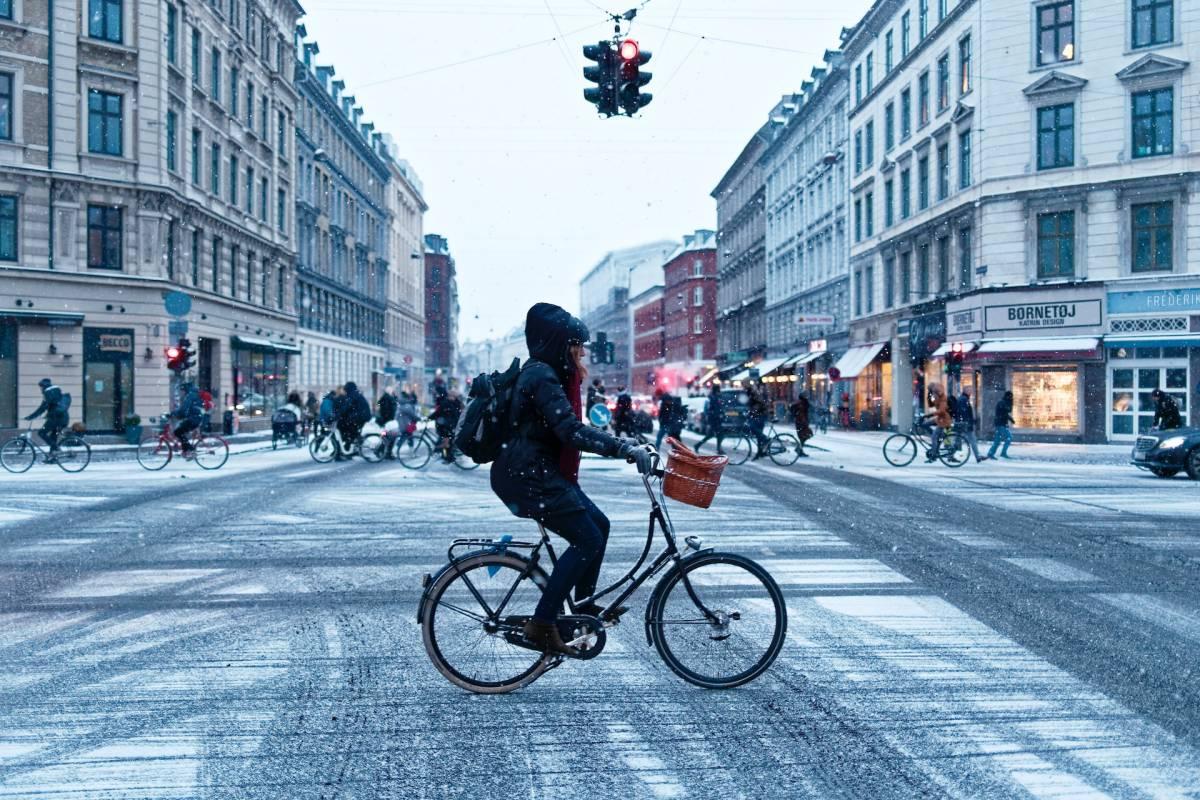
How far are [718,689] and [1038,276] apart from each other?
28842 millimetres

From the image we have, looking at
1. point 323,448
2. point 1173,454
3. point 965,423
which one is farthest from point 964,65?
point 323,448

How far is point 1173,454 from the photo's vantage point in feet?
59.4

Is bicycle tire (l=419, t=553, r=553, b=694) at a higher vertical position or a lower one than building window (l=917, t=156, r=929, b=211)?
lower

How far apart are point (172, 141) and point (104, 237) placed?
4.00 m

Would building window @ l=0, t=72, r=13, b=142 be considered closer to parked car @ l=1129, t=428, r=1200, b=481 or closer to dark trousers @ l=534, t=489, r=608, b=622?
parked car @ l=1129, t=428, r=1200, b=481

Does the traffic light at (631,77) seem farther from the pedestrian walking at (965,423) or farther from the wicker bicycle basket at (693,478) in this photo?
the pedestrian walking at (965,423)

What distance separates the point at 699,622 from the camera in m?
5.29

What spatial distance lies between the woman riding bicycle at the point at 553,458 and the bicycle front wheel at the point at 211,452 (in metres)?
16.9

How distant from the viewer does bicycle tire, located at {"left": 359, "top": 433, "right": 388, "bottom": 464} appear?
22.5m

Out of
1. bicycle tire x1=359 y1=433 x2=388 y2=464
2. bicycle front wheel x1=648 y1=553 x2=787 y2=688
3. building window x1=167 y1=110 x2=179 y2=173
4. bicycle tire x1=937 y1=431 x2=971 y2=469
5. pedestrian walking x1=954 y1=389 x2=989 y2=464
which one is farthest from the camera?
building window x1=167 y1=110 x2=179 y2=173

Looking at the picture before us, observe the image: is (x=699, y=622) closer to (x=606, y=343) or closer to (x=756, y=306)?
(x=606, y=343)

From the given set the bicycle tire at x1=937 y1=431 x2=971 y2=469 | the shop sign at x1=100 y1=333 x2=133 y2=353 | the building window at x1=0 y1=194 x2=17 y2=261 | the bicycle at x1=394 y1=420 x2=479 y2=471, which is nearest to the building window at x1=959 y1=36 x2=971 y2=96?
the bicycle tire at x1=937 y1=431 x2=971 y2=469

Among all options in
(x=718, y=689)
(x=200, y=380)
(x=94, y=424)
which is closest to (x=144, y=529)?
(x=718, y=689)

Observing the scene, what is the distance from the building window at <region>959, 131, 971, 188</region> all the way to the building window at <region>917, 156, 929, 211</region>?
3.42 metres
